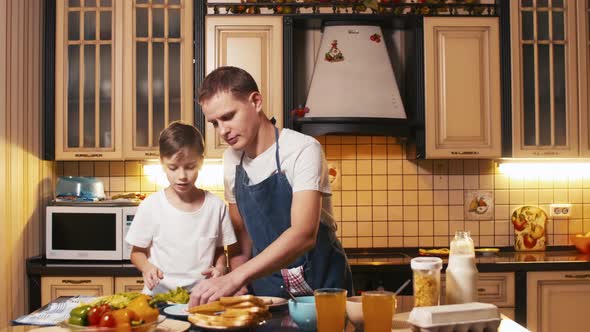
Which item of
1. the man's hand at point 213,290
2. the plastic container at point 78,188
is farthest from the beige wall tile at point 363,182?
the man's hand at point 213,290

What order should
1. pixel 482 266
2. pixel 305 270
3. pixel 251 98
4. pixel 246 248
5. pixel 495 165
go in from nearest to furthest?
pixel 251 98
pixel 305 270
pixel 246 248
pixel 482 266
pixel 495 165

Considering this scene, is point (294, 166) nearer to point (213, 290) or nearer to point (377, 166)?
point (213, 290)

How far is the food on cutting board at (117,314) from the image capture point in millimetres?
1501

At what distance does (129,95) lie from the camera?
390 cm

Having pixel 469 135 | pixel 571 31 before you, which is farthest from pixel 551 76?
pixel 469 135

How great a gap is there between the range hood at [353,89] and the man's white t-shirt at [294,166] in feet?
4.97

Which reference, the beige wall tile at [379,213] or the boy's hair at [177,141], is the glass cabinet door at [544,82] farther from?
the boy's hair at [177,141]

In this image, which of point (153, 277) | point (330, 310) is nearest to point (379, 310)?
point (330, 310)

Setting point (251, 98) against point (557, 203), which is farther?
point (557, 203)

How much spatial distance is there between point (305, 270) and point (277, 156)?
0.36m

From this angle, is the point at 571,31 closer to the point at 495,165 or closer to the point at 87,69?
the point at 495,165

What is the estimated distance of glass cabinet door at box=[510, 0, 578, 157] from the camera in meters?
3.97

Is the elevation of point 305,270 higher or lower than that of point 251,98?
lower

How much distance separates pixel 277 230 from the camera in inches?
90.7
